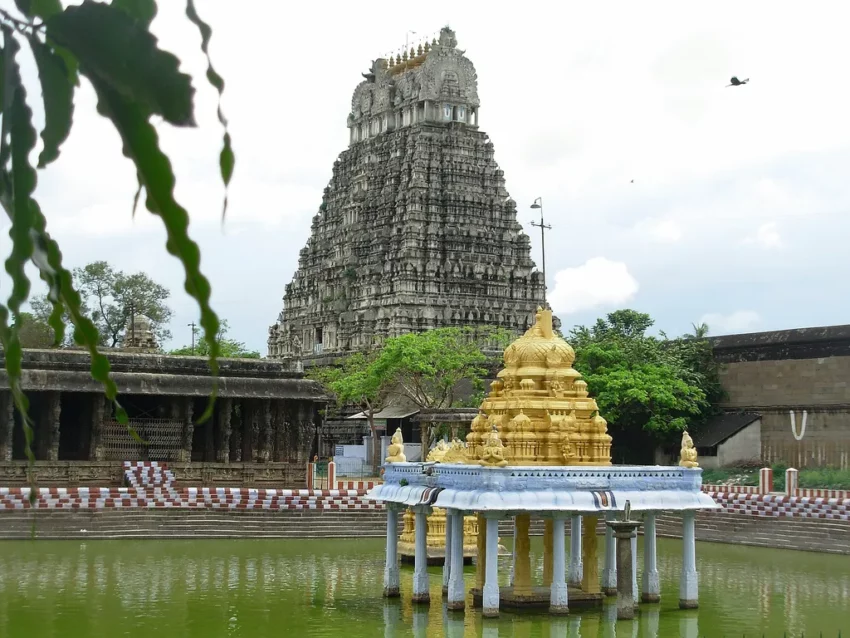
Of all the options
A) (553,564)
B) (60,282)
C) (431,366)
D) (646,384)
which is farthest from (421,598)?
(431,366)

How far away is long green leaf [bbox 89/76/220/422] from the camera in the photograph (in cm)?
266

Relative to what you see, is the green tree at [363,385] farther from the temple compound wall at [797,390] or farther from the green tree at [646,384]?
the temple compound wall at [797,390]

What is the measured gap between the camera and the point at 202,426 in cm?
3434

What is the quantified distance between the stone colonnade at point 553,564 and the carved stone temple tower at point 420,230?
3659 cm

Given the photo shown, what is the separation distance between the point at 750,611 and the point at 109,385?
15929 millimetres

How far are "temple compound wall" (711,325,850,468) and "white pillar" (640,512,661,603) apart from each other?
20299 mm

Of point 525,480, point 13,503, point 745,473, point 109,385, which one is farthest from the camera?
point 745,473

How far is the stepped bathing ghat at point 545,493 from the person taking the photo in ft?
53.5

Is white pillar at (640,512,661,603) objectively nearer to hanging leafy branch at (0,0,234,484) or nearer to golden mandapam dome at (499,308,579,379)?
Answer: golden mandapam dome at (499,308,579,379)

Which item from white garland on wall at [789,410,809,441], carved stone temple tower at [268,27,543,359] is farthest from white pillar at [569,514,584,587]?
carved stone temple tower at [268,27,543,359]

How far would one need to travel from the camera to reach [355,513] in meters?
28.7

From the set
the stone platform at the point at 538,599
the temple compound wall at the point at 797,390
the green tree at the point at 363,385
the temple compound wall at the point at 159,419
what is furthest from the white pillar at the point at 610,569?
the green tree at the point at 363,385

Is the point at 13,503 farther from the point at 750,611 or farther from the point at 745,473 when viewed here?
the point at 745,473

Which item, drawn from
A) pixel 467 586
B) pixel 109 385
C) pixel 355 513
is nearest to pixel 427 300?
pixel 355 513
